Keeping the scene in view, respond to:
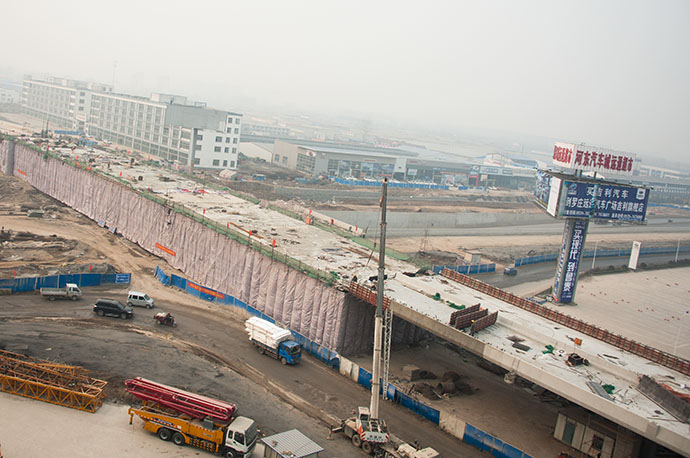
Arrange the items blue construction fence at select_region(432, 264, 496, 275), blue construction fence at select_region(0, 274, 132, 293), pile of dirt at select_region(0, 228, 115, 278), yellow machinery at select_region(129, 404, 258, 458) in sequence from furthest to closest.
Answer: blue construction fence at select_region(432, 264, 496, 275), pile of dirt at select_region(0, 228, 115, 278), blue construction fence at select_region(0, 274, 132, 293), yellow machinery at select_region(129, 404, 258, 458)

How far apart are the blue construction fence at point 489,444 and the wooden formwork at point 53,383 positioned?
17.8 m

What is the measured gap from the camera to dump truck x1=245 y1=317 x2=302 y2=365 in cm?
3341

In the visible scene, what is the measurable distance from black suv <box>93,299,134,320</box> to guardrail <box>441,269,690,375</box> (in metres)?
22.2

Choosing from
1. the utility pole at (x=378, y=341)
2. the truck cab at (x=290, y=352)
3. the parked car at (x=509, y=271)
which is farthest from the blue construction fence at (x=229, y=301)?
the parked car at (x=509, y=271)

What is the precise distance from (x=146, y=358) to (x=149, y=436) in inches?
301

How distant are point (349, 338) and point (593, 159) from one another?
2998 cm

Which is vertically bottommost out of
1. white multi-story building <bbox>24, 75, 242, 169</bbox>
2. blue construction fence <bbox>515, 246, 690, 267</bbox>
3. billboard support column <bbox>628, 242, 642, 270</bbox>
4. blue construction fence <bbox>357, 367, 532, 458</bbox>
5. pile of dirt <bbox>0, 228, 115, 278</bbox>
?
pile of dirt <bbox>0, 228, 115, 278</bbox>

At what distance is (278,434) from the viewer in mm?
24734

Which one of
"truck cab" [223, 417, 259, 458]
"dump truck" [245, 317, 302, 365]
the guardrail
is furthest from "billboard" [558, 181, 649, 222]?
"truck cab" [223, 417, 259, 458]

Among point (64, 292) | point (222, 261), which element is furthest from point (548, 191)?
point (64, 292)

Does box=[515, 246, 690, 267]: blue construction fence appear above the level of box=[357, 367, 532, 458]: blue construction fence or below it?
above

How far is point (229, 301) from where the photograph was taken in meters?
42.4

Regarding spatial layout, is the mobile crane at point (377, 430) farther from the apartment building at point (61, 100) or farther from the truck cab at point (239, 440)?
the apartment building at point (61, 100)

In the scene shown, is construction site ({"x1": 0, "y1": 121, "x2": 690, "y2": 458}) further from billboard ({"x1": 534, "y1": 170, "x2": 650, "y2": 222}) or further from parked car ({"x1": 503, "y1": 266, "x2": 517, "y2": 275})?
billboard ({"x1": 534, "y1": 170, "x2": 650, "y2": 222})
